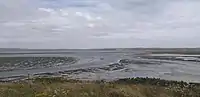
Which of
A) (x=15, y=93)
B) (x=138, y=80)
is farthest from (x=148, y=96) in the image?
(x=138, y=80)

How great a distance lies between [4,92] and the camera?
13273 millimetres

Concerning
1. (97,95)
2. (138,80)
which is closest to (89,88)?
(97,95)

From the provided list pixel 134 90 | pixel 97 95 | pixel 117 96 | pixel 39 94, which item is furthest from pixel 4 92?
pixel 134 90

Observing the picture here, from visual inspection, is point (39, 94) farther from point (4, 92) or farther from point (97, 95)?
point (97, 95)

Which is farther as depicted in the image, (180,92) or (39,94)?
(180,92)

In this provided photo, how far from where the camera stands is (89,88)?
15.5 metres

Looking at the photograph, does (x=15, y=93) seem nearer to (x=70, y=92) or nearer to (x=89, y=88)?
(x=70, y=92)

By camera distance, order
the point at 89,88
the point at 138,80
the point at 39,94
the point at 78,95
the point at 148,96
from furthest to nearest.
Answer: the point at 138,80 → the point at 148,96 → the point at 89,88 → the point at 78,95 → the point at 39,94

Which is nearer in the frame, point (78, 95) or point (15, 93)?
point (15, 93)

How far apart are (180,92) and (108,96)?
650 cm

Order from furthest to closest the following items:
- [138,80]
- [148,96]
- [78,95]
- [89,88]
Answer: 1. [138,80]
2. [148,96]
3. [89,88]
4. [78,95]

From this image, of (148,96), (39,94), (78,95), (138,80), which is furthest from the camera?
(138,80)

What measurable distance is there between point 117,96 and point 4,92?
200 inches

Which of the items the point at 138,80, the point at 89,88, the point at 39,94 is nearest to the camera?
the point at 39,94
